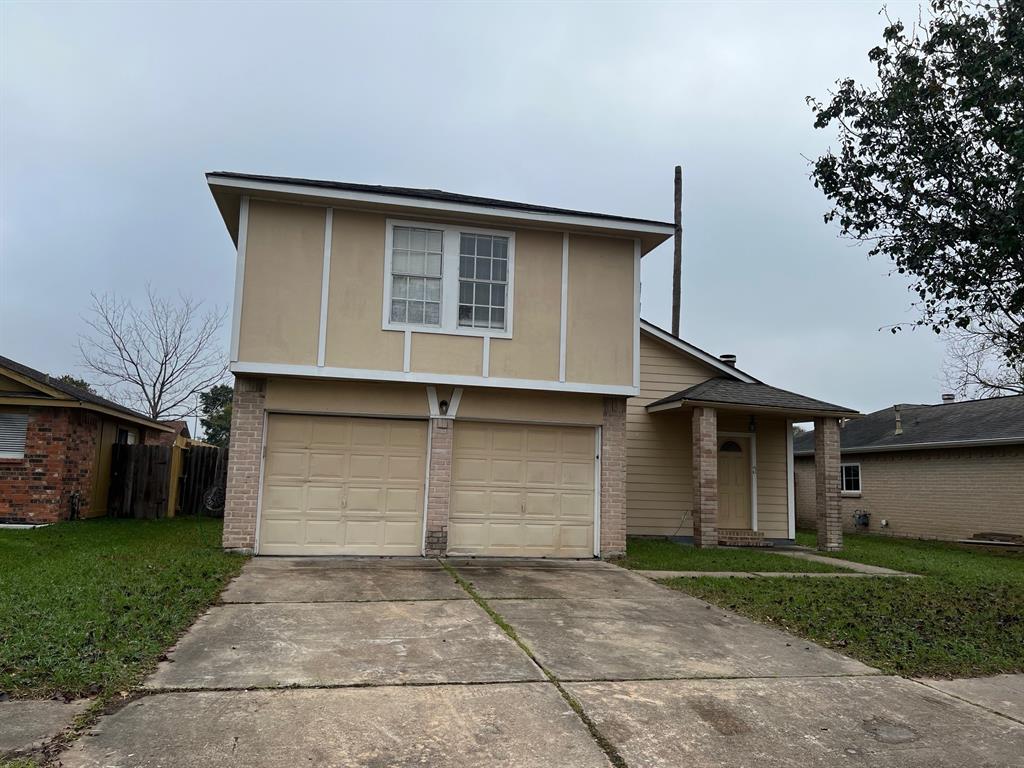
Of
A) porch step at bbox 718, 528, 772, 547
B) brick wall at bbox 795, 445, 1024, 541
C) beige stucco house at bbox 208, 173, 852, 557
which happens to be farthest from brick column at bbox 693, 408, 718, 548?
brick wall at bbox 795, 445, 1024, 541

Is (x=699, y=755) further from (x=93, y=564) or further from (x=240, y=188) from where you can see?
(x=240, y=188)

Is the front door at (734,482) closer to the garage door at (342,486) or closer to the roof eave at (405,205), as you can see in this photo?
the roof eave at (405,205)

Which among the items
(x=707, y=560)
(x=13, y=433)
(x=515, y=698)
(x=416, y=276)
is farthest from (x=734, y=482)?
(x=13, y=433)

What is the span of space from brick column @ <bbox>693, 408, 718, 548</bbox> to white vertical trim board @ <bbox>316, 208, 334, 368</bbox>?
22.6ft

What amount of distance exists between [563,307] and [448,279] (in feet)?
5.99

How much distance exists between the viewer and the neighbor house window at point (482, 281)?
11094 mm

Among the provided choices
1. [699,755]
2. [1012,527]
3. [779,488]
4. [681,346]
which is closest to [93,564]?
[699,755]

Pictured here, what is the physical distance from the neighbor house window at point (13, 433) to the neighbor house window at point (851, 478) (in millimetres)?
21704

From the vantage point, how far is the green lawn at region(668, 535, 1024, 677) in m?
6.03

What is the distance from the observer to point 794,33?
1091 centimetres

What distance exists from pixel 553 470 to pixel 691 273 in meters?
16.0

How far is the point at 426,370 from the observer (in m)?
10.8

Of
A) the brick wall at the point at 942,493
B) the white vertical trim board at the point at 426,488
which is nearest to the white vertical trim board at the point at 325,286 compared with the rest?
the white vertical trim board at the point at 426,488

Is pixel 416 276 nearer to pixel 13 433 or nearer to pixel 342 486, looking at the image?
pixel 342 486
